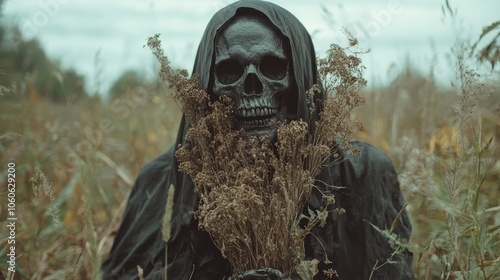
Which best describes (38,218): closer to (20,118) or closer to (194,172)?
Answer: (20,118)

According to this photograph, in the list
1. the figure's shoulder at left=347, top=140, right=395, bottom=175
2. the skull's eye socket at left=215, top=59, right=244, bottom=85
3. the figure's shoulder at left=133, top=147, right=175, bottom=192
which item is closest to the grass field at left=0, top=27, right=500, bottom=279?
the figure's shoulder at left=347, top=140, right=395, bottom=175

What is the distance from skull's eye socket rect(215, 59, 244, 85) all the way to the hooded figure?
3 centimetres

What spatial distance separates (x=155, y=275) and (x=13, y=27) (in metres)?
2.24

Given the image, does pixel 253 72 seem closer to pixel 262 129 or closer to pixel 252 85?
pixel 252 85

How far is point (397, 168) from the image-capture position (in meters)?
4.09

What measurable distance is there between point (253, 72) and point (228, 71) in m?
0.15

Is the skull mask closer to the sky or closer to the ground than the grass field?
closer to the sky

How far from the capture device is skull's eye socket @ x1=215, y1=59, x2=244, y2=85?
2621 millimetres

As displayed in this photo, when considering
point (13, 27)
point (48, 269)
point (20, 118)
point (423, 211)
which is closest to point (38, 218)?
point (48, 269)

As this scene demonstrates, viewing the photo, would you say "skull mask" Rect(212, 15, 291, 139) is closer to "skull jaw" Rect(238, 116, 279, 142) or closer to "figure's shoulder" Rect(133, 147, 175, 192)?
"skull jaw" Rect(238, 116, 279, 142)

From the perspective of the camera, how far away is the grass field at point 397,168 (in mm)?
2498

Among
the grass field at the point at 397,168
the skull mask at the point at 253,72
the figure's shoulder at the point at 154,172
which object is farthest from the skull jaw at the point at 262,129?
the figure's shoulder at the point at 154,172

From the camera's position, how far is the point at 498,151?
3.95 metres

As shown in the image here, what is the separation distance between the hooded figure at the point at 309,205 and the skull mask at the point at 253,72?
0.09 feet
